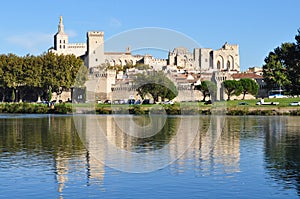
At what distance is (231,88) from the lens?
3676 inches

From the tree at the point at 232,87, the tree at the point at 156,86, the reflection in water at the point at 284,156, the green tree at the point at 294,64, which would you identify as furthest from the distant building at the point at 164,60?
the reflection in water at the point at 284,156

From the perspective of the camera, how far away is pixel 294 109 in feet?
202

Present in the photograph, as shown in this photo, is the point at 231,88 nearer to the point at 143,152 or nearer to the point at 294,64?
the point at 294,64

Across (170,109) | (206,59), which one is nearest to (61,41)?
(206,59)

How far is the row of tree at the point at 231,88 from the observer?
9064 cm

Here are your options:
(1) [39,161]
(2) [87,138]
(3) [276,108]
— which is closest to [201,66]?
(3) [276,108]

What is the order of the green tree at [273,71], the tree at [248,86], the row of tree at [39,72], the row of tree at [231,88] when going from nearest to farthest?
the green tree at [273,71], the row of tree at [39,72], the row of tree at [231,88], the tree at [248,86]

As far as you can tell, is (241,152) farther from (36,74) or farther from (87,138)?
(36,74)

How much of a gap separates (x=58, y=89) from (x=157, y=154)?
70669 millimetres

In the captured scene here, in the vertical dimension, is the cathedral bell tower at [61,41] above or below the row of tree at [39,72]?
above

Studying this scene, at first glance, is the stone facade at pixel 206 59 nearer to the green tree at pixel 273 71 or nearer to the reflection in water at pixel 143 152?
the green tree at pixel 273 71

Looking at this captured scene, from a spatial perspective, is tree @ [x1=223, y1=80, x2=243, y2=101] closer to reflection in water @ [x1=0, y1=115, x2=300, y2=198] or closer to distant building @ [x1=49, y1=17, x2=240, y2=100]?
distant building @ [x1=49, y1=17, x2=240, y2=100]

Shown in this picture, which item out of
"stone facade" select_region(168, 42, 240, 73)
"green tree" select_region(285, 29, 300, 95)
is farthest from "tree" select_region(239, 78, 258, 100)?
"stone facade" select_region(168, 42, 240, 73)

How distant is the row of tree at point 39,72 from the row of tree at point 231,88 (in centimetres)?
1878
